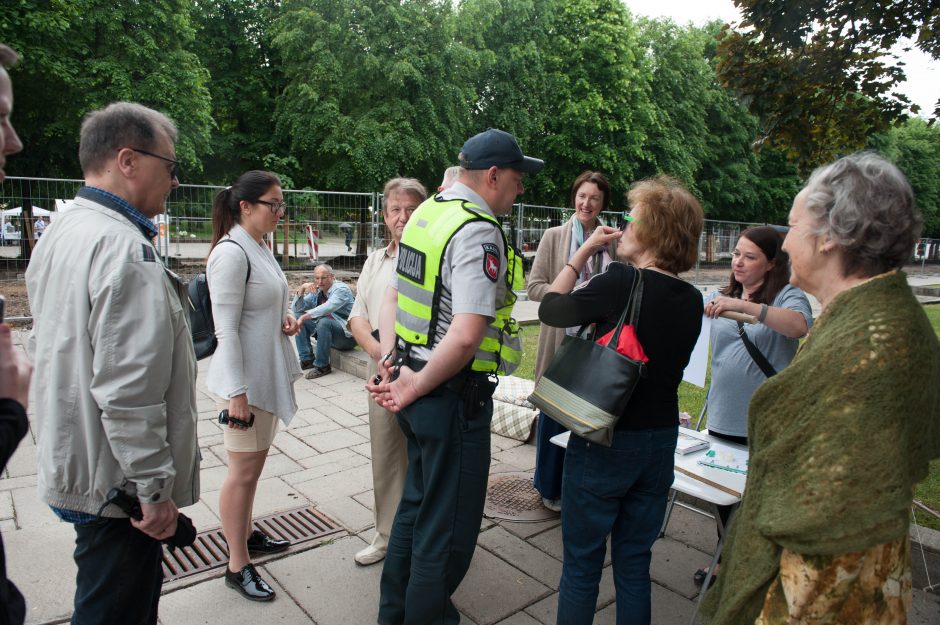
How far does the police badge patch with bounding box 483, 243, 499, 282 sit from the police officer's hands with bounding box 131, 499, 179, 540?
1.23 meters

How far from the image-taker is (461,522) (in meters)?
2.44

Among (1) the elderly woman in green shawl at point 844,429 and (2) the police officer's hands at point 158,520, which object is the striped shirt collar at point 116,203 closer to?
(2) the police officer's hands at point 158,520

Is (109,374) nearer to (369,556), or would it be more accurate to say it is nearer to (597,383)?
(597,383)

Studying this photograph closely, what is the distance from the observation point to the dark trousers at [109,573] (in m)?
1.83

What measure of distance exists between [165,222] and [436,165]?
11079 mm

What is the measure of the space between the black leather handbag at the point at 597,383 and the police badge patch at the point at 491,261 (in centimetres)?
43

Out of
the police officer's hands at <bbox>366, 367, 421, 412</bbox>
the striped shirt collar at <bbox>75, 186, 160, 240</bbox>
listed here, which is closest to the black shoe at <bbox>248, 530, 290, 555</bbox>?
the police officer's hands at <bbox>366, 367, 421, 412</bbox>

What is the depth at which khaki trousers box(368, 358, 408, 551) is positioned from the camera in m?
3.20

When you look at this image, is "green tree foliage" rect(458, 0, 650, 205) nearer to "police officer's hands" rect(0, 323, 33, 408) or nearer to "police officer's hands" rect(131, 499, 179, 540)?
"police officer's hands" rect(131, 499, 179, 540)

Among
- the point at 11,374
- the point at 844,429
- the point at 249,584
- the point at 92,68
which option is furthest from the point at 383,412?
the point at 92,68

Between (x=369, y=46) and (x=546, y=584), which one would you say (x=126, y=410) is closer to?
(x=546, y=584)

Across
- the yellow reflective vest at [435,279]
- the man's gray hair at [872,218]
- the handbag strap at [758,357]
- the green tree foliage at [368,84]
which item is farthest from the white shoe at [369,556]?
the green tree foliage at [368,84]

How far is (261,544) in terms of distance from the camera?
3.34m

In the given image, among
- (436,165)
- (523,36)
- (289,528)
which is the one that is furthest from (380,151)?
(289,528)
